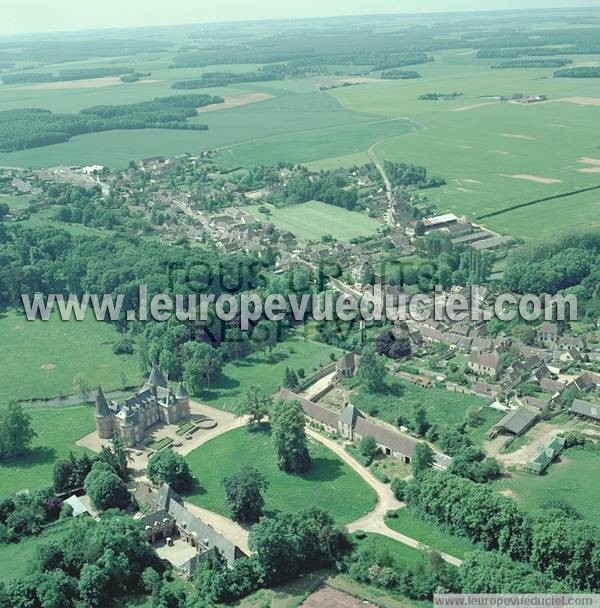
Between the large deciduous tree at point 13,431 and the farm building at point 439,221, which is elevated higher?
the farm building at point 439,221

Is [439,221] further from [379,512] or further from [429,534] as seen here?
[429,534]

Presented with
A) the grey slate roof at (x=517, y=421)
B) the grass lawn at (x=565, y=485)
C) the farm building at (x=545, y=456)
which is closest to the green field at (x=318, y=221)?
the grey slate roof at (x=517, y=421)

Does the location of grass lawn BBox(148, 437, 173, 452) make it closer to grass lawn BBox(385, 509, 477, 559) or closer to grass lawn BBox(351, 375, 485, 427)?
grass lawn BBox(351, 375, 485, 427)

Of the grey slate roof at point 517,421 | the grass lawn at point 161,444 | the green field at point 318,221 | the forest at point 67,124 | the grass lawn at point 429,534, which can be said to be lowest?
the grass lawn at point 429,534

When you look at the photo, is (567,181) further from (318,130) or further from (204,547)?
(204,547)

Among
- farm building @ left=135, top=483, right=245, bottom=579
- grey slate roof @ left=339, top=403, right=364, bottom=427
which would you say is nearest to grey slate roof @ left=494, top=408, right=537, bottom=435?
grey slate roof @ left=339, top=403, right=364, bottom=427

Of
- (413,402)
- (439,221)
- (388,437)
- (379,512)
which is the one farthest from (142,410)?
(439,221)

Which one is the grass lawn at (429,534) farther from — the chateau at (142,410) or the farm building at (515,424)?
the chateau at (142,410)
